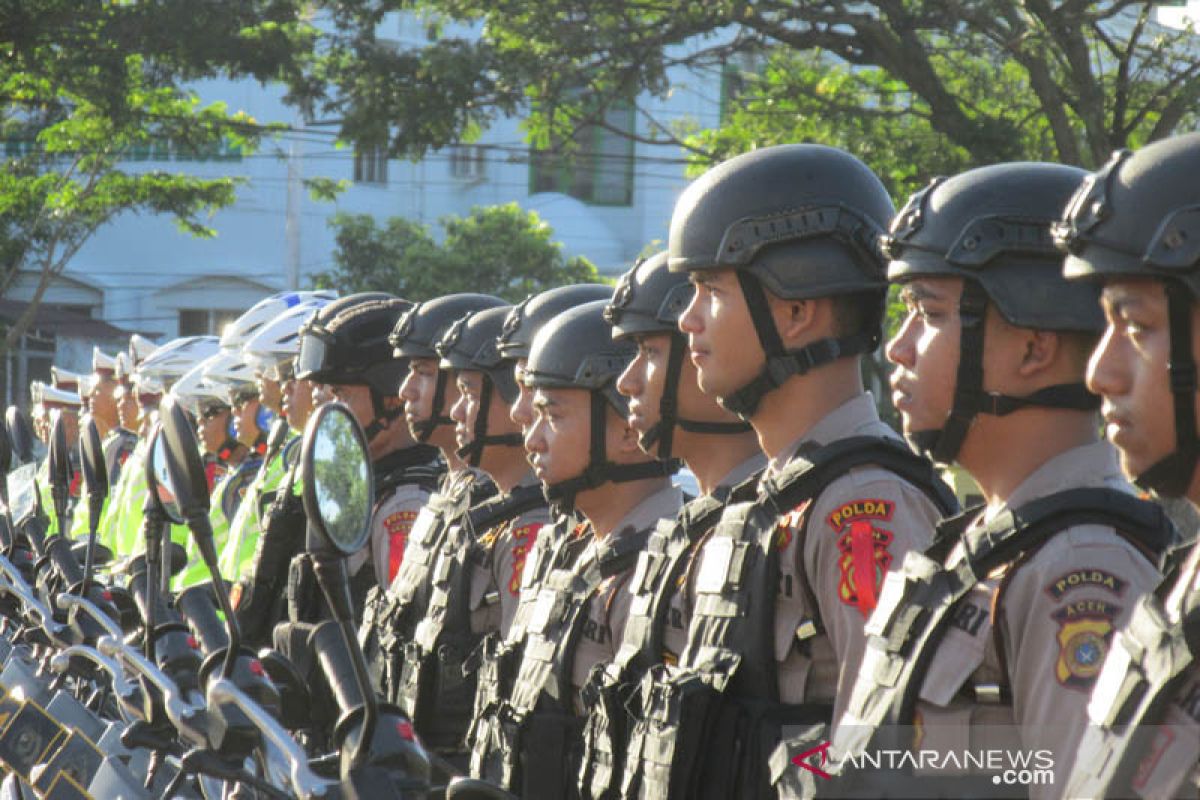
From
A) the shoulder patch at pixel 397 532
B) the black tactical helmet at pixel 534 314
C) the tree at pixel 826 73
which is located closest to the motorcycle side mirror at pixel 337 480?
the black tactical helmet at pixel 534 314

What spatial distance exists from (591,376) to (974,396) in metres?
2.27

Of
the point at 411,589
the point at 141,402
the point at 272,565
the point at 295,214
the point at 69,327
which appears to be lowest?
the point at 69,327

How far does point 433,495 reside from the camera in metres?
7.29

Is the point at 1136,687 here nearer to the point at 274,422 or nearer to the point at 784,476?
the point at 784,476

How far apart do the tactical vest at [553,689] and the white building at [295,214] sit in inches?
1340

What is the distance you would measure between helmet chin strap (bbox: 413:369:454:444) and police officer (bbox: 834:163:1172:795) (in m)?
3.93

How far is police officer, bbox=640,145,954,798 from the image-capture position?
3955 mm

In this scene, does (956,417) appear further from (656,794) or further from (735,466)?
(735,466)

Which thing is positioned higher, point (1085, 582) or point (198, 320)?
point (1085, 582)

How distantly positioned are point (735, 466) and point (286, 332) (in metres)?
5.10

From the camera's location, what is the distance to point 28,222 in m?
26.1

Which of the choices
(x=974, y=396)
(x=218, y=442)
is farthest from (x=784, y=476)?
(x=218, y=442)

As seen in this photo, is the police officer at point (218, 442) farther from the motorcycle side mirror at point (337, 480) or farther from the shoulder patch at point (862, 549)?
the motorcycle side mirror at point (337, 480)

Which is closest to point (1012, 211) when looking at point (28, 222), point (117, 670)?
point (117, 670)
